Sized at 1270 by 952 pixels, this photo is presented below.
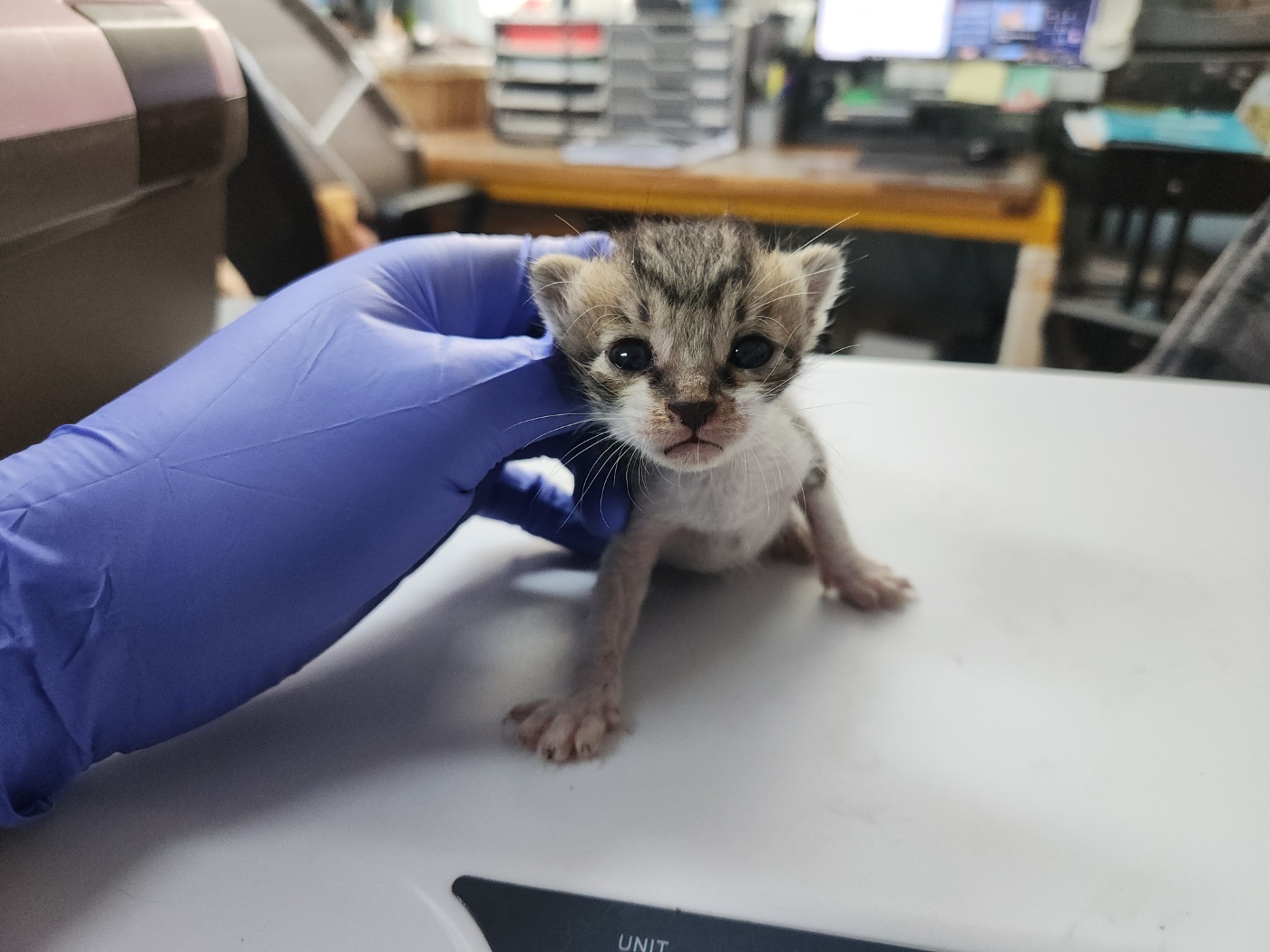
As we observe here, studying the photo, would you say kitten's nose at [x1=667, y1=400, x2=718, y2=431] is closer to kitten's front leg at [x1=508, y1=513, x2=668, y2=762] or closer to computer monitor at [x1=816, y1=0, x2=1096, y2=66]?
kitten's front leg at [x1=508, y1=513, x2=668, y2=762]

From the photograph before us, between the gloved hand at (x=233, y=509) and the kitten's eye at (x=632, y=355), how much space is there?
0.07m

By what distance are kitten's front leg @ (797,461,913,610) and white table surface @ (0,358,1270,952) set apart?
2cm

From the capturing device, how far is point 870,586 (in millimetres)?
843

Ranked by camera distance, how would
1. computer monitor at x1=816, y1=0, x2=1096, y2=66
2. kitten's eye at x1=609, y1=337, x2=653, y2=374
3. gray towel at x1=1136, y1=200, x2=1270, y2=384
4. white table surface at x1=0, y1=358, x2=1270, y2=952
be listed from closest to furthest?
white table surface at x1=0, y1=358, x2=1270, y2=952 → kitten's eye at x1=609, y1=337, x2=653, y2=374 → gray towel at x1=1136, y1=200, x2=1270, y2=384 → computer monitor at x1=816, y1=0, x2=1096, y2=66

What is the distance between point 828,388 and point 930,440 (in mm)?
193

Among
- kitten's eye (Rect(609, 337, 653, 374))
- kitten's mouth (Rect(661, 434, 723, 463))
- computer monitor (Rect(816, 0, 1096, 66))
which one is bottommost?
kitten's mouth (Rect(661, 434, 723, 463))

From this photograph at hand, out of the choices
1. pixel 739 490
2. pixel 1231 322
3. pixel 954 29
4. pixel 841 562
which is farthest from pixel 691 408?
pixel 954 29

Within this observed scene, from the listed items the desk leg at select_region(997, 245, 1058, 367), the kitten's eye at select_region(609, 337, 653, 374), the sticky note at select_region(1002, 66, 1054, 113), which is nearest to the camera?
the kitten's eye at select_region(609, 337, 653, 374)

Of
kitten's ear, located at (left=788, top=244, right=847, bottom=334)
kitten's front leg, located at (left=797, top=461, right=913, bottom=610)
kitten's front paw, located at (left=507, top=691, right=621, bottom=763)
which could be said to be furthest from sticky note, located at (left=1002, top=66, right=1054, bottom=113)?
kitten's front paw, located at (left=507, top=691, right=621, bottom=763)

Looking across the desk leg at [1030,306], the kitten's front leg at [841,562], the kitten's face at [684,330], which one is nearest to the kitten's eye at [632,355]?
the kitten's face at [684,330]

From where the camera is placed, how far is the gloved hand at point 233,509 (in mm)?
579

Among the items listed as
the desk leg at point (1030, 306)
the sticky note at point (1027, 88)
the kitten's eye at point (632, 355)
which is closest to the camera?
the kitten's eye at point (632, 355)

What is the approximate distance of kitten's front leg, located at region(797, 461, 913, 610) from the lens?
0.84m

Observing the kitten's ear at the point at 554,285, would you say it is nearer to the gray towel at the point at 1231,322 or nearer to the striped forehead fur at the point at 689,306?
the striped forehead fur at the point at 689,306
